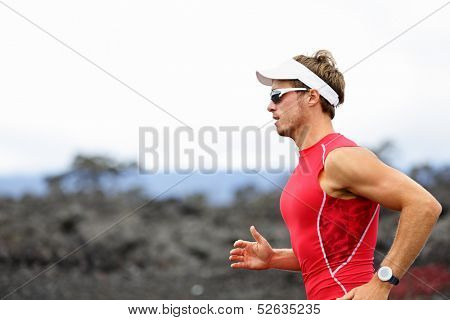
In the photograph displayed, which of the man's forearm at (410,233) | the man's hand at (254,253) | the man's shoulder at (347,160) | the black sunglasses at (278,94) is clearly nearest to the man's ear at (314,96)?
the black sunglasses at (278,94)

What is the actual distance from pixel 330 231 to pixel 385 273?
0.43 m

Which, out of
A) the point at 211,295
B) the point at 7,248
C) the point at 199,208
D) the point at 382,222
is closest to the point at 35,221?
the point at 7,248

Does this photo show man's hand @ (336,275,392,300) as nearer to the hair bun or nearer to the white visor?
the white visor

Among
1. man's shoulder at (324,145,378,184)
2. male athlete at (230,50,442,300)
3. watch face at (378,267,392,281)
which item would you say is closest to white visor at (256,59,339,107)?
male athlete at (230,50,442,300)

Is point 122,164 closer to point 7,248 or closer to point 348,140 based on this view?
point 7,248

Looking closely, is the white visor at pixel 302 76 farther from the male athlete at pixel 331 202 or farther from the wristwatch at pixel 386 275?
the wristwatch at pixel 386 275

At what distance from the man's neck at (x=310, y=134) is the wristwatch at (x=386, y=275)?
877 mm

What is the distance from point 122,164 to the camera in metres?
14.0

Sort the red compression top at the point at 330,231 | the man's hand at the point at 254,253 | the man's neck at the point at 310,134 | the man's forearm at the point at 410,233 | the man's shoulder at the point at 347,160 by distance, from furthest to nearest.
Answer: the man's hand at the point at 254,253, the man's neck at the point at 310,134, the red compression top at the point at 330,231, the man's shoulder at the point at 347,160, the man's forearm at the point at 410,233

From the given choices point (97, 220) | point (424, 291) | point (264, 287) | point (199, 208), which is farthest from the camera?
point (199, 208)

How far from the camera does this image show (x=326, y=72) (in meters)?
4.19

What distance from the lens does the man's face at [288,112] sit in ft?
13.2

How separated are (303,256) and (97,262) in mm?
8643

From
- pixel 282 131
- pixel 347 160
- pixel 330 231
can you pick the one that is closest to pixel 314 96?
pixel 282 131
